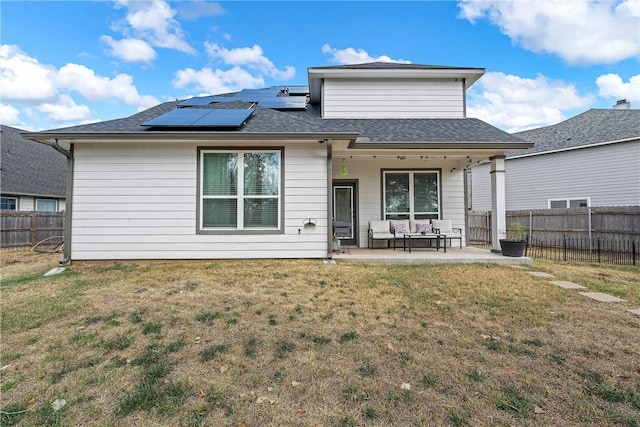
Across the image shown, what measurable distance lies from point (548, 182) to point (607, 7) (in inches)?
266

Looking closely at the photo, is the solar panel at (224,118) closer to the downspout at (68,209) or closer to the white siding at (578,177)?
the downspout at (68,209)

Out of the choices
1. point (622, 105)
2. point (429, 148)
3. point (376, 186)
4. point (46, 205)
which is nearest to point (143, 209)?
point (376, 186)

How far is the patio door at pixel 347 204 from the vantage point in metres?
9.38

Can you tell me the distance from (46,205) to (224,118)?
15370 mm

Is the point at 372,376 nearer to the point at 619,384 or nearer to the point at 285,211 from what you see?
the point at 619,384

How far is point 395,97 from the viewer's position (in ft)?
31.4

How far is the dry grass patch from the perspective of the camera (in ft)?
6.84

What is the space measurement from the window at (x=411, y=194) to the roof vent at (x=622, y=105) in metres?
14.3

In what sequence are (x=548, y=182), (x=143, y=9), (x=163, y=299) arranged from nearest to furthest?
(x=163, y=299), (x=143, y=9), (x=548, y=182)

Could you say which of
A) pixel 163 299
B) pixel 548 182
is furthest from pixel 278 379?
pixel 548 182

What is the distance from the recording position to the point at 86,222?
21.4ft

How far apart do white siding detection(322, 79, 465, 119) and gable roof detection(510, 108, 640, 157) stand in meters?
6.05

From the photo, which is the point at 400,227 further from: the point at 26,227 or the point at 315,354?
the point at 26,227

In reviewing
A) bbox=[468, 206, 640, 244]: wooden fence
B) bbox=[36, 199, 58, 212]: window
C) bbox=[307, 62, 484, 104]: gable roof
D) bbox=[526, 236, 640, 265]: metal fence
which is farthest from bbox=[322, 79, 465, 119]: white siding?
bbox=[36, 199, 58, 212]: window
